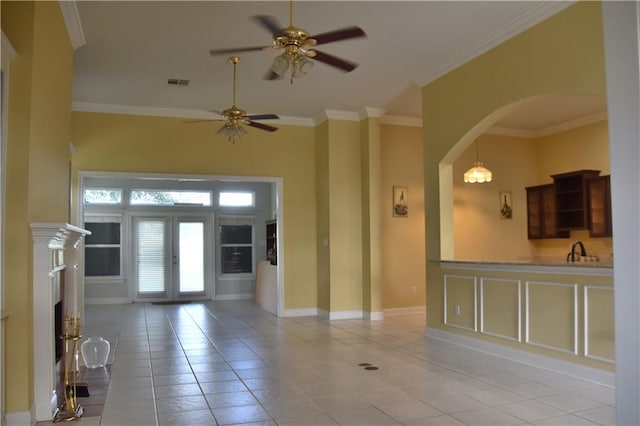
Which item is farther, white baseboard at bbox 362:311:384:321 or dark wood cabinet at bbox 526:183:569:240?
dark wood cabinet at bbox 526:183:569:240

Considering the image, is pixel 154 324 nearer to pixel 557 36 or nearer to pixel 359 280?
pixel 359 280

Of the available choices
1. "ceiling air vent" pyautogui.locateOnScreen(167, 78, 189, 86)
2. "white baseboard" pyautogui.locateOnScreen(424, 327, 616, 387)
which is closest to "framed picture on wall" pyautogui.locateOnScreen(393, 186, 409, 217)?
"white baseboard" pyautogui.locateOnScreen(424, 327, 616, 387)

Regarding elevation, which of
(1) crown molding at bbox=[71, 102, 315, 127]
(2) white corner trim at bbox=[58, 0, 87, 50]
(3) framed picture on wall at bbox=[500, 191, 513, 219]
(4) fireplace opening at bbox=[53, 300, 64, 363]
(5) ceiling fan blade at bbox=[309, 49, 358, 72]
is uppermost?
(2) white corner trim at bbox=[58, 0, 87, 50]

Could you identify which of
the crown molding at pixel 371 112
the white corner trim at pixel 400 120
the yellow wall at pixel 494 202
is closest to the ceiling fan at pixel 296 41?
the crown molding at pixel 371 112

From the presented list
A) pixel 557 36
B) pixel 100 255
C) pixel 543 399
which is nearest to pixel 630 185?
pixel 543 399

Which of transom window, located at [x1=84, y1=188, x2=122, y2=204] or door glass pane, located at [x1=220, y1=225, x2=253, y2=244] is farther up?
transom window, located at [x1=84, y1=188, x2=122, y2=204]

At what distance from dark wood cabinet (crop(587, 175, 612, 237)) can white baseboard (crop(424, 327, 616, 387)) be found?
3.54m

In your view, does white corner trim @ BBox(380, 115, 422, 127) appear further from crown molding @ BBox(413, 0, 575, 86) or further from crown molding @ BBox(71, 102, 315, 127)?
crown molding @ BBox(71, 102, 315, 127)

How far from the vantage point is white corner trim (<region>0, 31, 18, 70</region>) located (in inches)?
125

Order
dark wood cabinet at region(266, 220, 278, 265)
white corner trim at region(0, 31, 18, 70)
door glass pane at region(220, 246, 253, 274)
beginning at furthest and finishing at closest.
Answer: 1. door glass pane at region(220, 246, 253, 274)
2. dark wood cabinet at region(266, 220, 278, 265)
3. white corner trim at region(0, 31, 18, 70)

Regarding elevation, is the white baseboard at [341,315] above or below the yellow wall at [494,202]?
below

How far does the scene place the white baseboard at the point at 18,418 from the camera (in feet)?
10.6

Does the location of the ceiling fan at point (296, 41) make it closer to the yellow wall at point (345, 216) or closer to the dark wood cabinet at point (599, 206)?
the yellow wall at point (345, 216)

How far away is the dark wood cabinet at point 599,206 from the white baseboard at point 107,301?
29.8 feet
